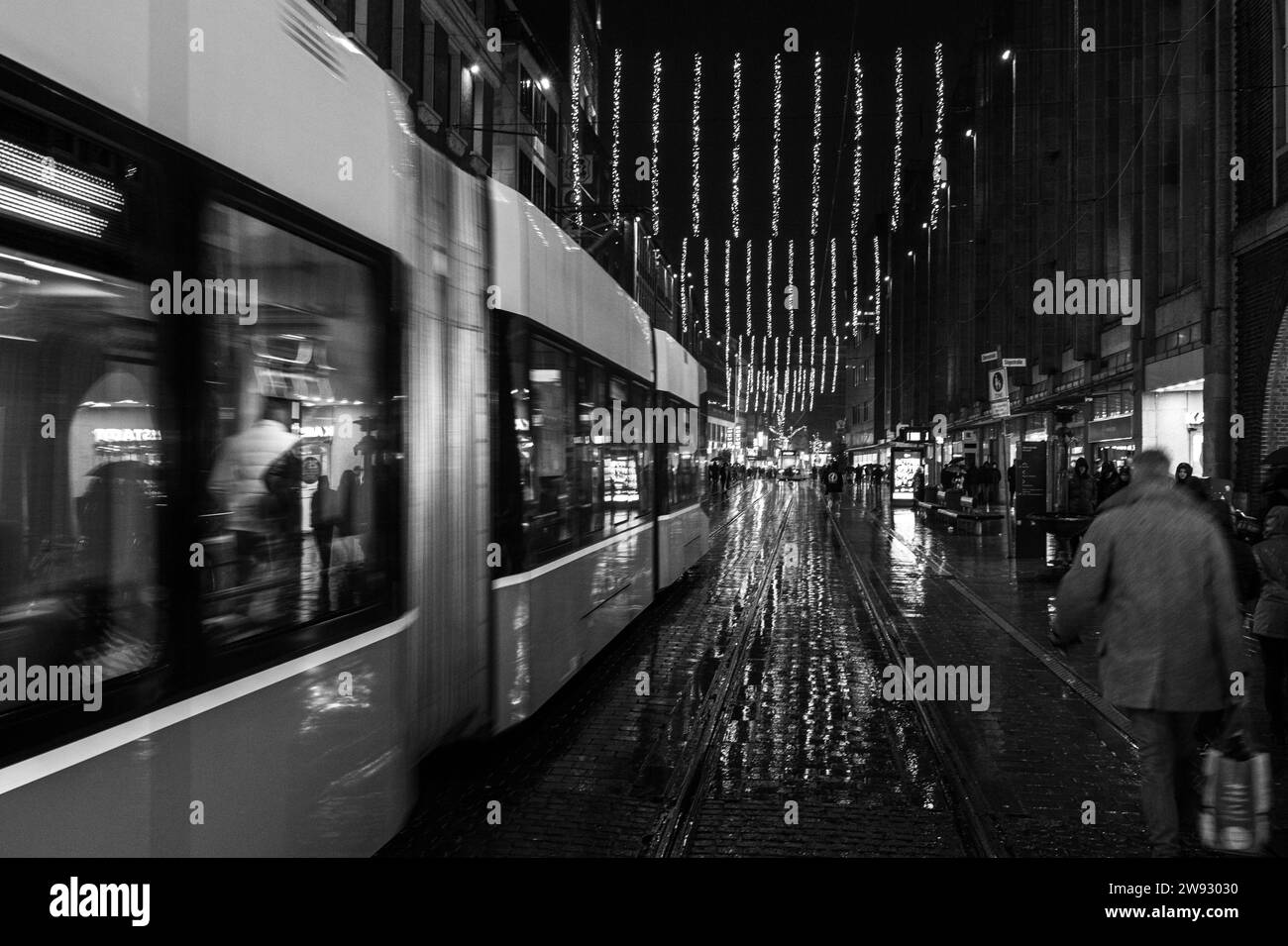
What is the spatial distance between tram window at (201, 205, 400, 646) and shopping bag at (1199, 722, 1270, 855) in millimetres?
3411

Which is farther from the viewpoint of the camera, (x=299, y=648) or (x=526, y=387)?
(x=526, y=387)

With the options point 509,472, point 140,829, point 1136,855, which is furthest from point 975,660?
point 140,829

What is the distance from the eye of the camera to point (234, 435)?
3.49 meters

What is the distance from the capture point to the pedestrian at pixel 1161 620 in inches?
169

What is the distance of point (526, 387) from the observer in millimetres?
6773

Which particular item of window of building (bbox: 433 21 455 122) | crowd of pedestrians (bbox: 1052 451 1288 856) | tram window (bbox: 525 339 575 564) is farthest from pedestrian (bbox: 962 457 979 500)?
crowd of pedestrians (bbox: 1052 451 1288 856)

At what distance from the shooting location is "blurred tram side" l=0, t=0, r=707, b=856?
2705 millimetres

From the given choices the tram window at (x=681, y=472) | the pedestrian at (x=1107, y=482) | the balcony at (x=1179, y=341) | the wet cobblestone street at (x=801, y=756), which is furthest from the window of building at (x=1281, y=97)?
the tram window at (x=681, y=472)

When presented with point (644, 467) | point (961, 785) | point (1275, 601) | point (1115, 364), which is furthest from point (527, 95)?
point (961, 785)

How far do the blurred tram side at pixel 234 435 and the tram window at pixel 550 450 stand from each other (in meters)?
0.69

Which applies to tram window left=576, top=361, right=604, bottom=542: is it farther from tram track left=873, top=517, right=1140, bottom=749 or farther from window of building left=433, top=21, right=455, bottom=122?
window of building left=433, top=21, right=455, bottom=122

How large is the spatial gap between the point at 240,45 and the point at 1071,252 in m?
32.7

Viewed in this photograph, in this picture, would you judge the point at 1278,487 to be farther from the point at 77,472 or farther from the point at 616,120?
the point at 616,120
